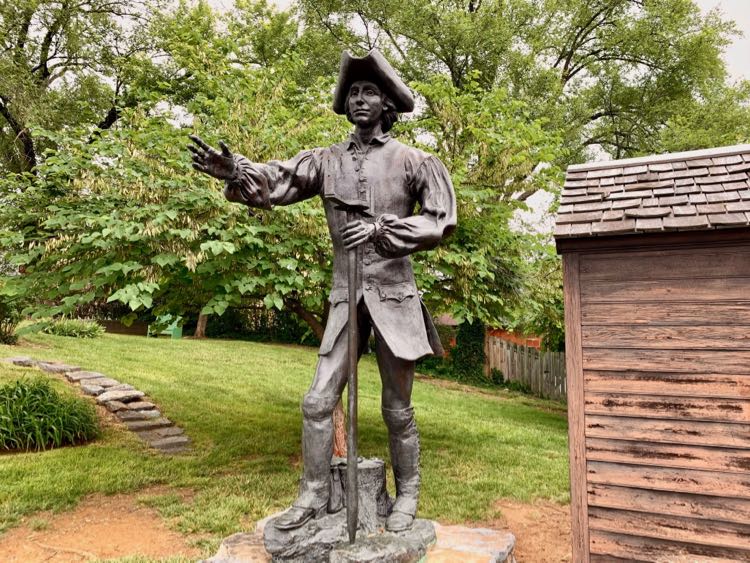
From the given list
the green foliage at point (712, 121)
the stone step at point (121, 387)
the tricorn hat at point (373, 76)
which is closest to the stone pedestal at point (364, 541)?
the tricorn hat at point (373, 76)

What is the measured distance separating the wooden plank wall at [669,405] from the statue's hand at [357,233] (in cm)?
242

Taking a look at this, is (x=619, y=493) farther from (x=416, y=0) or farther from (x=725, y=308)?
(x=416, y=0)

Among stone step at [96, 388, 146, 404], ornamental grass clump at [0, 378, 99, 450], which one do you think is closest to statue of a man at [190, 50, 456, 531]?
ornamental grass clump at [0, 378, 99, 450]

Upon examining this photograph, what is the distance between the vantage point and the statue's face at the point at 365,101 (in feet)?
9.12

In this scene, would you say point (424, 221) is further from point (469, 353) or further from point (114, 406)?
point (469, 353)

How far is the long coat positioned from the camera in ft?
8.64

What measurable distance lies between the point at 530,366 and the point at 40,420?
1123 centimetres

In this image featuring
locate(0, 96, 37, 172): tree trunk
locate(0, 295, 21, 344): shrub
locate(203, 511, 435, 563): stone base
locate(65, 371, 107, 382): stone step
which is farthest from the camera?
locate(0, 96, 37, 172): tree trunk

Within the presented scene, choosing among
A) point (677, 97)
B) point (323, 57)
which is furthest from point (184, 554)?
point (677, 97)

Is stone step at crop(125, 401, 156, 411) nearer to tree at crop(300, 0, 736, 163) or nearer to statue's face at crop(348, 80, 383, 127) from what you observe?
statue's face at crop(348, 80, 383, 127)

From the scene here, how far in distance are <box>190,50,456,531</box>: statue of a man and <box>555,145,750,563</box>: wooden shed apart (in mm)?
1746

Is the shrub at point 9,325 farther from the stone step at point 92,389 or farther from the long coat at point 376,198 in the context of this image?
the long coat at point 376,198

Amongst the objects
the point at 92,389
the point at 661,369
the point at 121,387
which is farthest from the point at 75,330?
the point at 661,369

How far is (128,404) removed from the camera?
331 inches
